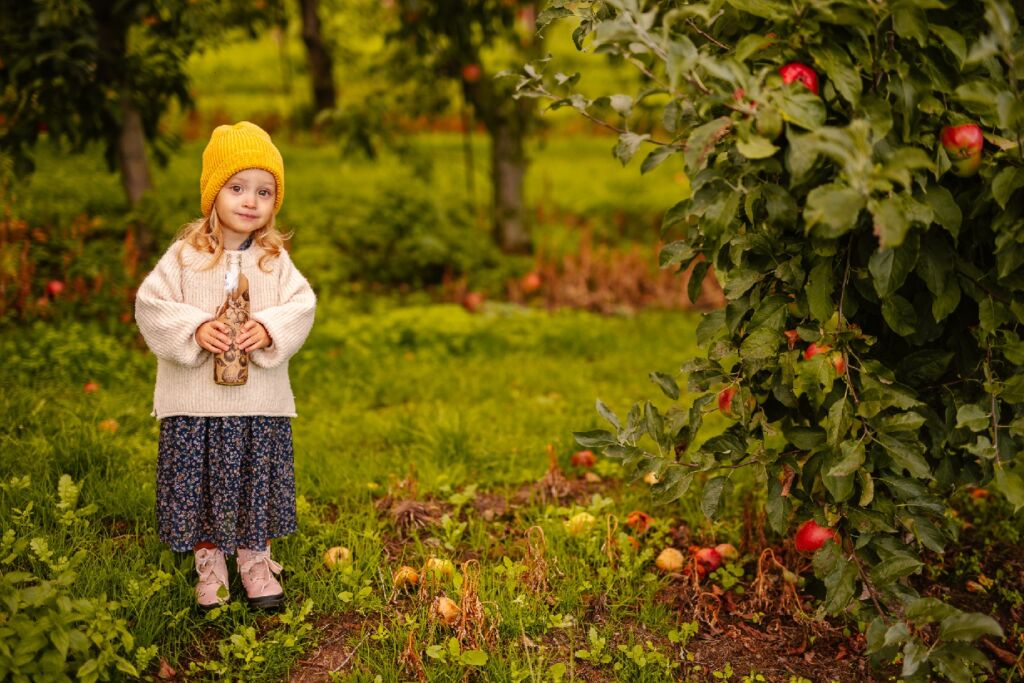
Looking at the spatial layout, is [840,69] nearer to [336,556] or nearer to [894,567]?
[894,567]

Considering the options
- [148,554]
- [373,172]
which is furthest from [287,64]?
[148,554]

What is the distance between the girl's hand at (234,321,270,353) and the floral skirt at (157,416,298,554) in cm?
26

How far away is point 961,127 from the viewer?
2.17 m

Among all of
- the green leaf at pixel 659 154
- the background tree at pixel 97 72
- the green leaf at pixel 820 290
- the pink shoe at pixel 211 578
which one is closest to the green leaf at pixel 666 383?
the green leaf at pixel 820 290

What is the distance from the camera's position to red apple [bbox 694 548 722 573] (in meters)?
3.21

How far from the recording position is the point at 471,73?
6934mm

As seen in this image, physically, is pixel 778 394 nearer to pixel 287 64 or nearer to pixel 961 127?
pixel 961 127

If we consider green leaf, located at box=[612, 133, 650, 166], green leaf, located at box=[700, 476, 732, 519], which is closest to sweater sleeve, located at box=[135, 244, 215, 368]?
green leaf, located at box=[612, 133, 650, 166]

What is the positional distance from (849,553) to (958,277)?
36.6 inches

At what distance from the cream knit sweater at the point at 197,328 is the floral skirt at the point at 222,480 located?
7 cm

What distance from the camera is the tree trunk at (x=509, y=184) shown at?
726 centimetres

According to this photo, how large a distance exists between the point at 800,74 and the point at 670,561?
5.97ft

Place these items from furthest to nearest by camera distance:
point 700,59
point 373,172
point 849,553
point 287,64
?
point 287,64
point 373,172
point 849,553
point 700,59

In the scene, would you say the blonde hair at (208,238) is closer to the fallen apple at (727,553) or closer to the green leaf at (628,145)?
the green leaf at (628,145)
